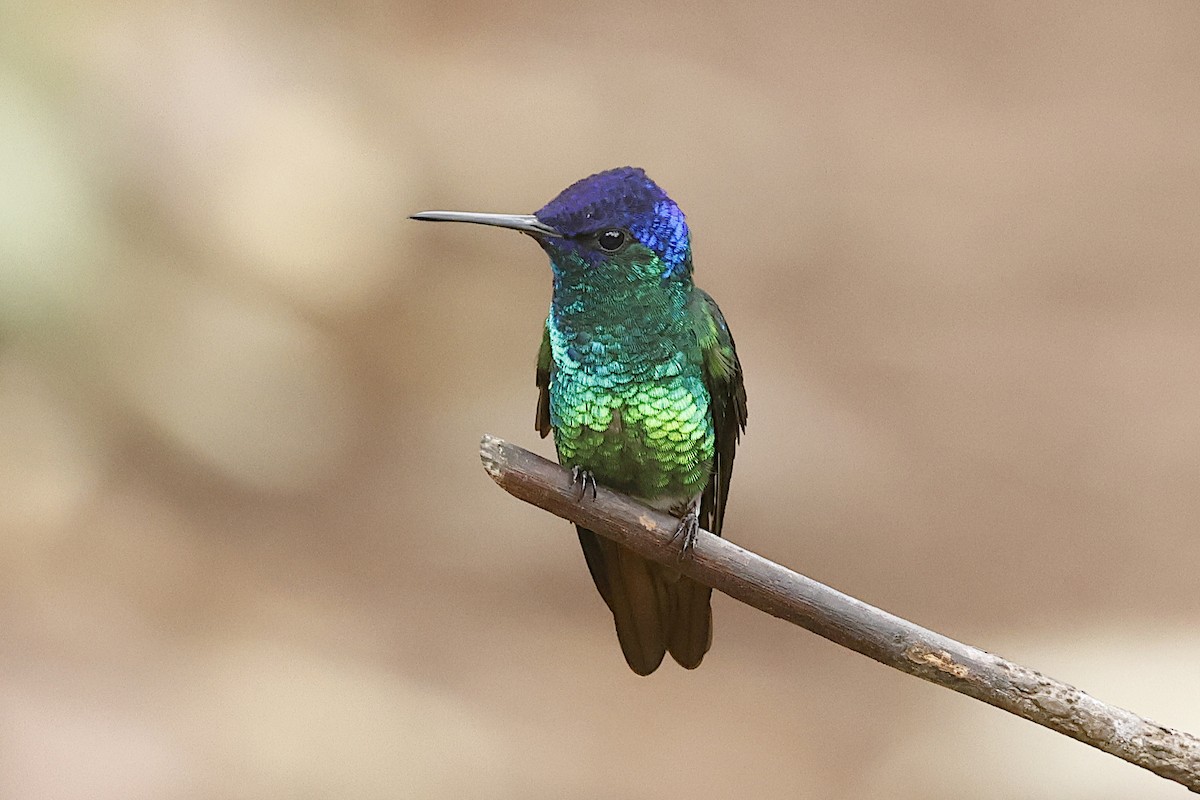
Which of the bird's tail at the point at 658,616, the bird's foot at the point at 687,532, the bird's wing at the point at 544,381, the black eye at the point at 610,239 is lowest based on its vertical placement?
the bird's tail at the point at 658,616

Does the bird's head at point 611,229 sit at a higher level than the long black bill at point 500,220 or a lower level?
higher

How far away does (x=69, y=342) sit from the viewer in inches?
169

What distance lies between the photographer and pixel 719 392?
2.24 m

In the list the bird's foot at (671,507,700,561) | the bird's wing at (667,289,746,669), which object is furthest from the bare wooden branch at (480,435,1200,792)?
the bird's wing at (667,289,746,669)

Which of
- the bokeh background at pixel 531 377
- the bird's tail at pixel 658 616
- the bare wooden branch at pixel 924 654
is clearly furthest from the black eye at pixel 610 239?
the bokeh background at pixel 531 377

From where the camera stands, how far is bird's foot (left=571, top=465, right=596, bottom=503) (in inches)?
78.7

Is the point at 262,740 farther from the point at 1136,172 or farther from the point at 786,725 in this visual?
the point at 1136,172

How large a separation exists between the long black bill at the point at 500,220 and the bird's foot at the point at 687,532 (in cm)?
56

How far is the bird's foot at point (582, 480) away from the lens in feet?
6.56

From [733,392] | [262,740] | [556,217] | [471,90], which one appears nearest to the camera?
[556,217]

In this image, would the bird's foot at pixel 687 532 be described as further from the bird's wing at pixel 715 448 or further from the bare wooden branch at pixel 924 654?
the bird's wing at pixel 715 448

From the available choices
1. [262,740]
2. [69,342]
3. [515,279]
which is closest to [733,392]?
[515,279]

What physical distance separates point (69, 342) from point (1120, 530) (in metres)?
4.15

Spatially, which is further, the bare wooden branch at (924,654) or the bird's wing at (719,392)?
the bird's wing at (719,392)
